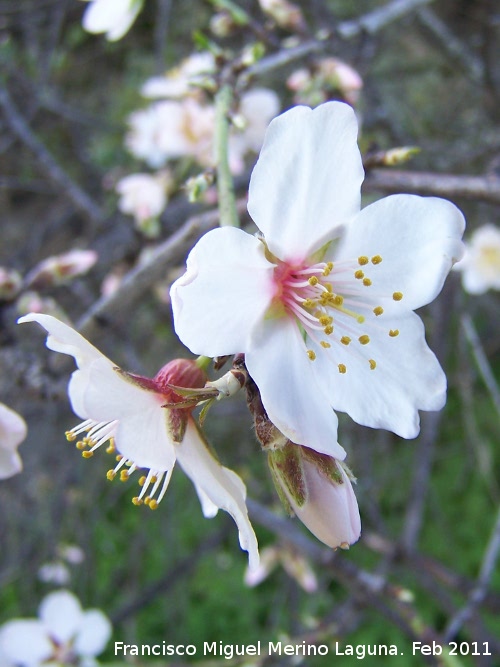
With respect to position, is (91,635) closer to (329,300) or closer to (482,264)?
(329,300)

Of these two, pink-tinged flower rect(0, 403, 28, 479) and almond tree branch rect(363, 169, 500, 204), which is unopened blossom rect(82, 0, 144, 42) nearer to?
almond tree branch rect(363, 169, 500, 204)

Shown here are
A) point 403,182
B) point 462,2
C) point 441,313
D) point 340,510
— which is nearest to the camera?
point 340,510

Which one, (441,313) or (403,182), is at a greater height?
(403,182)

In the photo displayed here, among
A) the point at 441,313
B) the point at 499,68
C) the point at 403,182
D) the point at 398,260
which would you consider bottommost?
the point at 441,313

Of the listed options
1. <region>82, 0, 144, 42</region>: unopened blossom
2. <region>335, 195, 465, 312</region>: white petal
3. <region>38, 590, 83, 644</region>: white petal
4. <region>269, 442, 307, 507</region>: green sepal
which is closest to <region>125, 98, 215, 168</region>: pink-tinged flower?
<region>82, 0, 144, 42</region>: unopened blossom

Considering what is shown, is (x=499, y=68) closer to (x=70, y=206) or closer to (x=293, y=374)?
(x=70, y=206)

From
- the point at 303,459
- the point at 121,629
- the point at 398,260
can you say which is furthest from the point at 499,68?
the point at 121,629
